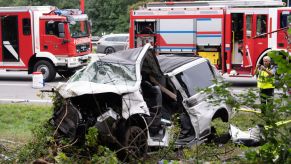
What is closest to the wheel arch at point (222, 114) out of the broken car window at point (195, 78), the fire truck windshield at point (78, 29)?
the broken car window at point (195, 78)

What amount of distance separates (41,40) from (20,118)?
7932mm

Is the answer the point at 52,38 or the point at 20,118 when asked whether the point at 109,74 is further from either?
the point at 52,38

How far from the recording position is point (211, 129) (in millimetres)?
9766

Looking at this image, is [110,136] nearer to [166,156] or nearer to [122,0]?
[166,156]

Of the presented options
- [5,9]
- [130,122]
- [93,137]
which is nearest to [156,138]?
[130,122]

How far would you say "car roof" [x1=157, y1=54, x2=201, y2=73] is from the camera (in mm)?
9744

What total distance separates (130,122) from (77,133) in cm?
80

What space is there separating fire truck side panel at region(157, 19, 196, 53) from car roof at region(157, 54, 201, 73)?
9.05m

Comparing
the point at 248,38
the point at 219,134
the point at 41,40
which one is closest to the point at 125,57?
the point at 219,134

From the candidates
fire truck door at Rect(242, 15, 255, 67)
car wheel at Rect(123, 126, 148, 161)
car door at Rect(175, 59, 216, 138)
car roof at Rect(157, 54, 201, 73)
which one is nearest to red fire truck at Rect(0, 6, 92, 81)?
fire truck door at Rect(242, 15, 255, 67)

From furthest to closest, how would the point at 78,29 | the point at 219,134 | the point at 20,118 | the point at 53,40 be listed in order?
1. the point at 78,29
2. the point at 53,40
3. the point at 20,118
4. the point at 219,134

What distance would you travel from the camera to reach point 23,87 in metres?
19.8

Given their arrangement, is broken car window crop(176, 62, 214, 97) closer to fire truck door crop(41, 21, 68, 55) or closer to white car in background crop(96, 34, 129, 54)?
fire truck door crop(41, 21, 68, 55)

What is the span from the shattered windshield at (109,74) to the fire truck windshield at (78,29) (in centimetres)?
1175
